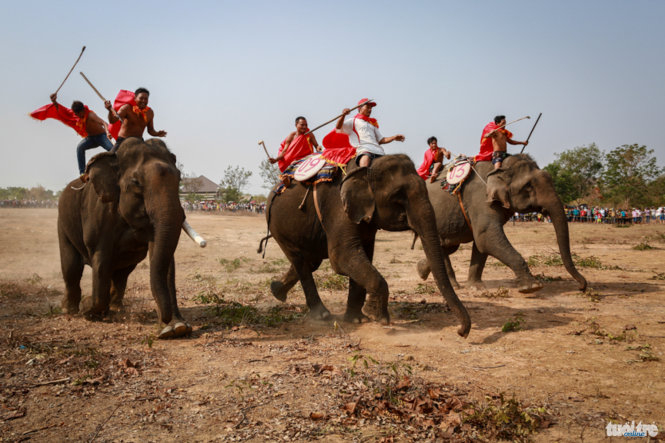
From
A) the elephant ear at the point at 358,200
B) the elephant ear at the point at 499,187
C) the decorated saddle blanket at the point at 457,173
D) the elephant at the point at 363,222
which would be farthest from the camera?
the decorated saddle blanket at the point at 457,173

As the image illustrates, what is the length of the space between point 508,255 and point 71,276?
8700 millimetres

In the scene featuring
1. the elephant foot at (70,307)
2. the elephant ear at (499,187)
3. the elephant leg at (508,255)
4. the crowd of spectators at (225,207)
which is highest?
the elephant ear at (499,187)

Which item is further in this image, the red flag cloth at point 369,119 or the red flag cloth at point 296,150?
the red flag cloth at point 296,150

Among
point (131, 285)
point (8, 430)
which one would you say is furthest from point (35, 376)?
point (131, 285)

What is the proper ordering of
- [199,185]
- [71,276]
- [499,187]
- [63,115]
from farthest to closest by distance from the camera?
[199,185] < [499,187] < [63,115] < [71,276]

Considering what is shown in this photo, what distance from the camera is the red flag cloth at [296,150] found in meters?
9.35

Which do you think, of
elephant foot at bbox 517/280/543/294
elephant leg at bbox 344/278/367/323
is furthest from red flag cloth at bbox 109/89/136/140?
elephant foot at bbox 517/280/543/294

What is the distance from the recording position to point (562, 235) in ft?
31.5

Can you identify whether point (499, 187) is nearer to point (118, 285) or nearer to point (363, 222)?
point (363, 222)

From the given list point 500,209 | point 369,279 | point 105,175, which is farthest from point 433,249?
point 105,175

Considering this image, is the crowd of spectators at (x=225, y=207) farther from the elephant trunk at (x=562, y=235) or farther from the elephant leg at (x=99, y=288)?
the elephant leg at (x=99, y=288)

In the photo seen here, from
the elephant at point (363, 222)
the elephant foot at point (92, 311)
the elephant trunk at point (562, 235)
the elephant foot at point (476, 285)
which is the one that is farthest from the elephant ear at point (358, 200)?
the elephant foot at point (476, 285)

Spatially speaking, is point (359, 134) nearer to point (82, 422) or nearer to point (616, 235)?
point (82, 422)

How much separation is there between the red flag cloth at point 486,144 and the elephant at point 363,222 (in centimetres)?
474
